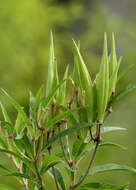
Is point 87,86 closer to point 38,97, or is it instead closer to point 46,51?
point 38,97

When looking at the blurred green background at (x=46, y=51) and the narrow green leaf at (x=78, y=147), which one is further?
the blurred green background at (x=46, y=51)

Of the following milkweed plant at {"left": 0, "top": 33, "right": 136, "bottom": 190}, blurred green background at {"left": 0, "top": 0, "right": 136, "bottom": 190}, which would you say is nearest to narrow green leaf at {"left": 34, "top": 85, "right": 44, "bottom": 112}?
milkweed plant at {"left": 0, "top": 33, "right": 136, "bottom": 190}

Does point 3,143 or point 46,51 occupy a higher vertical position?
point 3,143

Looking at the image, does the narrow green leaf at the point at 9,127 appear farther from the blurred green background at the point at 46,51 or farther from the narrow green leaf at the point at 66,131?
the blurred green background at the point at 46,51

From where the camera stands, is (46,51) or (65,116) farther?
(46,51)

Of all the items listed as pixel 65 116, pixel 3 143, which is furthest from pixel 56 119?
pixel 3 143

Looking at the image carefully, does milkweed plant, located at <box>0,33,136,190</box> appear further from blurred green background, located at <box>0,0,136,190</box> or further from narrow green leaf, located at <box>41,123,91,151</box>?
blurred green background, located at <box>0,0,136,190</box>

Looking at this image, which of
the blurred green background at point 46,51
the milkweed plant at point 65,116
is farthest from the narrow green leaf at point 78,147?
the blurred green background at point 46,51

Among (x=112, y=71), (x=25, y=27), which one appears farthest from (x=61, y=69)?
(x=112, y=71)
